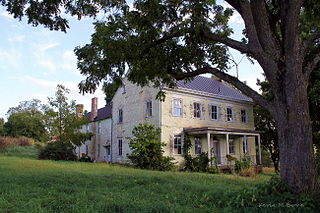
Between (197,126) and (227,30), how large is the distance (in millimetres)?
14072

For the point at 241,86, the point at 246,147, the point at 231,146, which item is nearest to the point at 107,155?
the point at 231,146

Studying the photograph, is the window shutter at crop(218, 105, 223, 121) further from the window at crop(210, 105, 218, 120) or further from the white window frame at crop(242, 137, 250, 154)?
the white window frame at crop(242, 137, 250, 154)

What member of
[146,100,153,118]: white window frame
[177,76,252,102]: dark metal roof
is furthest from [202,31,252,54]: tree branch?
[146,100,153,118]: white window frame

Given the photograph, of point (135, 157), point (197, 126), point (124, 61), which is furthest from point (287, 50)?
point (197, 126)

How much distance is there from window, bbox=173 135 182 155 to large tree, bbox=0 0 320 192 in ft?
42.3

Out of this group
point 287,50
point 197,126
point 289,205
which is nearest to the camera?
point 289,205

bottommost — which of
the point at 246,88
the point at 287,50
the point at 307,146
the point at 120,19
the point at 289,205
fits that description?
the point at 289,205

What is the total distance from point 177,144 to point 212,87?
7.23 meters

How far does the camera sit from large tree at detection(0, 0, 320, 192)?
6.87 metres

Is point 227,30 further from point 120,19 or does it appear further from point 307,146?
point 307,146

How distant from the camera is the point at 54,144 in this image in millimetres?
25844

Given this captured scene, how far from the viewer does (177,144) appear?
22.9 meters

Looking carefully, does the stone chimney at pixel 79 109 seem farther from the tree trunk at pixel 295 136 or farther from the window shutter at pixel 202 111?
the tree trunk at pixel 295 136

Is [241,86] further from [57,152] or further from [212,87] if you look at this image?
[57,152]
